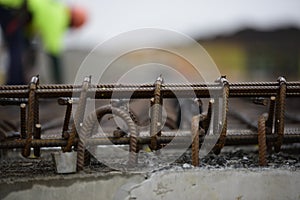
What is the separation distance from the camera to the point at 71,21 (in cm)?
923

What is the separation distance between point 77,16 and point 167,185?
25.1 feet

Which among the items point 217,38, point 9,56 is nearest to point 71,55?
point 217,38

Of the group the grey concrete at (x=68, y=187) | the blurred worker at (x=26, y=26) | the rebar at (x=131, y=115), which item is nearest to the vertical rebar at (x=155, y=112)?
the rebar at (x=131, y=115)

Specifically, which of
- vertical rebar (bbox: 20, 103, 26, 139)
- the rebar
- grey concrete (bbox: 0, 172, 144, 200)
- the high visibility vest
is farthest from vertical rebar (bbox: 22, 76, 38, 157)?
the high visibility vest

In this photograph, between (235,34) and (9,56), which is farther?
(235,34)

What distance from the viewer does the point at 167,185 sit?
222 cm

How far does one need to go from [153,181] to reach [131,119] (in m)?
0.37

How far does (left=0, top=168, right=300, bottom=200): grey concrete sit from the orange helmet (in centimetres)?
736

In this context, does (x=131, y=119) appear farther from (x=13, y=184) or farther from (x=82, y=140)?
(x=13, y=184)

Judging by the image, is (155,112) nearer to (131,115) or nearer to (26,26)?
(131,115)

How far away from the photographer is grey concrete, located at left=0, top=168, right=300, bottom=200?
7.16 feet

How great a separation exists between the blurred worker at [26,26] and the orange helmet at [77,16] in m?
1.16

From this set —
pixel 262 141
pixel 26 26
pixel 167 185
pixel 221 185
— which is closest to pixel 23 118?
pixel 167 185

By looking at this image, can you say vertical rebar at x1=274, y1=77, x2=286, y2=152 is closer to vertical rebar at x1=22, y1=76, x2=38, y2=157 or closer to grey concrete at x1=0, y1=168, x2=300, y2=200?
grey concrete at x1=0, y1=168, x2=300, y2=200
